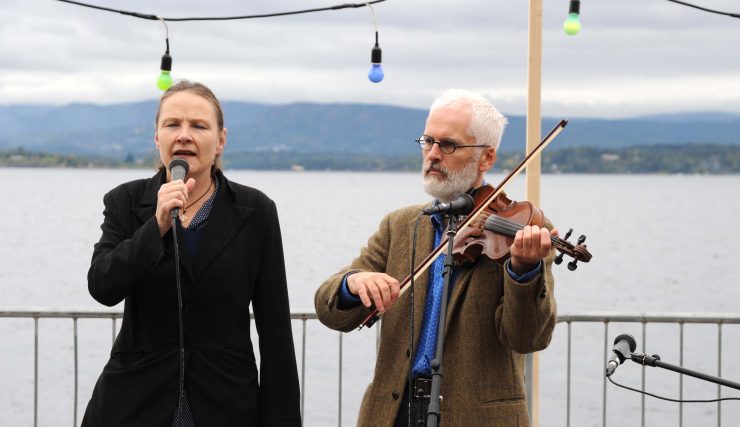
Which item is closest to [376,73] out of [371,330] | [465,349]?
[465,349]

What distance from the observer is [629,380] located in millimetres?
18500

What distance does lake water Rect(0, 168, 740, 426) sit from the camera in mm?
18109

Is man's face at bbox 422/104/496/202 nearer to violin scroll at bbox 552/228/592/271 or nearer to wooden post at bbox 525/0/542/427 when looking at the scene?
violin scroll at bbox 552/228/592/271

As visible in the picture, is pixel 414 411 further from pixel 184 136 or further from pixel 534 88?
pixel 534 88

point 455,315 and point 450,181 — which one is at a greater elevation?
point 450,181

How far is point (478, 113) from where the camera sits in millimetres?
3924

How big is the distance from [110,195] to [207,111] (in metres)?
0.40

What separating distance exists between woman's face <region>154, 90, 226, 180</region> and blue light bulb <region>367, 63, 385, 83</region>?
8.28 feet

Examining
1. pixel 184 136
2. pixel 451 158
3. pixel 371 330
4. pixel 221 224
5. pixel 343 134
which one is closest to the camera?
pixel 184 136

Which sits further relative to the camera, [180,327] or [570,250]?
[570,250]

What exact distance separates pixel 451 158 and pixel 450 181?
8 cm

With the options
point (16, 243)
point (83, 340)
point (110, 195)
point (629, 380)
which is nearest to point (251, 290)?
point (110, 195)

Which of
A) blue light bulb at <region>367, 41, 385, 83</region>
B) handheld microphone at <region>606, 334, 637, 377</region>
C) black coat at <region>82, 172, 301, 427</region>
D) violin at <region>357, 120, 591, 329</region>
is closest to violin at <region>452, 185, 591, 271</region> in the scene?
violin at <region>357, 120, 591, 329</region>

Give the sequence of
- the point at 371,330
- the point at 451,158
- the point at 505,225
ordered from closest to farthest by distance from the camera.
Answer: the point at 505,225, the point at 451,158, the point at 371,330
